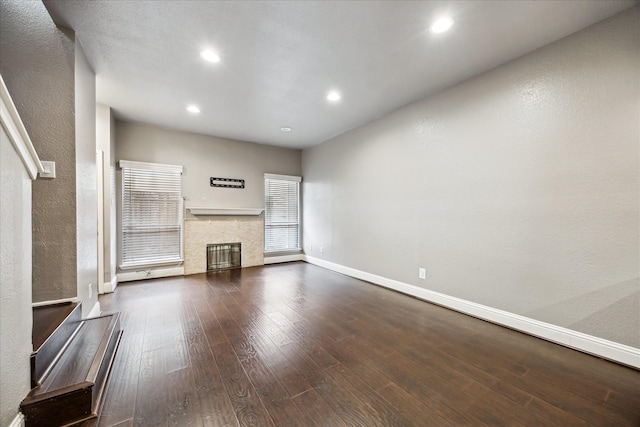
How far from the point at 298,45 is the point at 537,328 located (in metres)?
3.49

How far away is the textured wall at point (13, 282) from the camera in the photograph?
3.65 feet

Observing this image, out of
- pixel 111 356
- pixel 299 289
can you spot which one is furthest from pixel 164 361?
pixel 299 289

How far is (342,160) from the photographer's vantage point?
15.7ft

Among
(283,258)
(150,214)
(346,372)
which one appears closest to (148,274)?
(150,214)

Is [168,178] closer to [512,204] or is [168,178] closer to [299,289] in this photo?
[299,289]

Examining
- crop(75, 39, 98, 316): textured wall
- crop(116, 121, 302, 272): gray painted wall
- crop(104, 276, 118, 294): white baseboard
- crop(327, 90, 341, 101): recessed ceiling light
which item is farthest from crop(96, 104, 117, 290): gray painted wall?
crop(327, 90, 341, 101): recessed ceiling light

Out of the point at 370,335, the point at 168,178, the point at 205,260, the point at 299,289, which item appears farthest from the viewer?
the point at 205,260

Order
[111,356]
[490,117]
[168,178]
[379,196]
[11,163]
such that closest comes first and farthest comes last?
1. [11,163]
2. [111,356]
3. [490,117]
4. [379,196]
5. [168,178]

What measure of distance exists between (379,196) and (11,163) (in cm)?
375

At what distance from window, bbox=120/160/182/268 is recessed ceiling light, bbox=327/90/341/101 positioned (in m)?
3.13

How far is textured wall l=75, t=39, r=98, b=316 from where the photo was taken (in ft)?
7.25

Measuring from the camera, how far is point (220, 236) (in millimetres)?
5020

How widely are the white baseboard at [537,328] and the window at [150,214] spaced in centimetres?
407

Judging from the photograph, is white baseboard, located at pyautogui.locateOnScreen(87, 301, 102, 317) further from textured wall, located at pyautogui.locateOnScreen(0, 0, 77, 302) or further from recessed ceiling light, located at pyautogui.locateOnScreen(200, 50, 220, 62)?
recessed ceiling light, located at pyautogui.locateOnScreen(200, 50, 220, 62)
